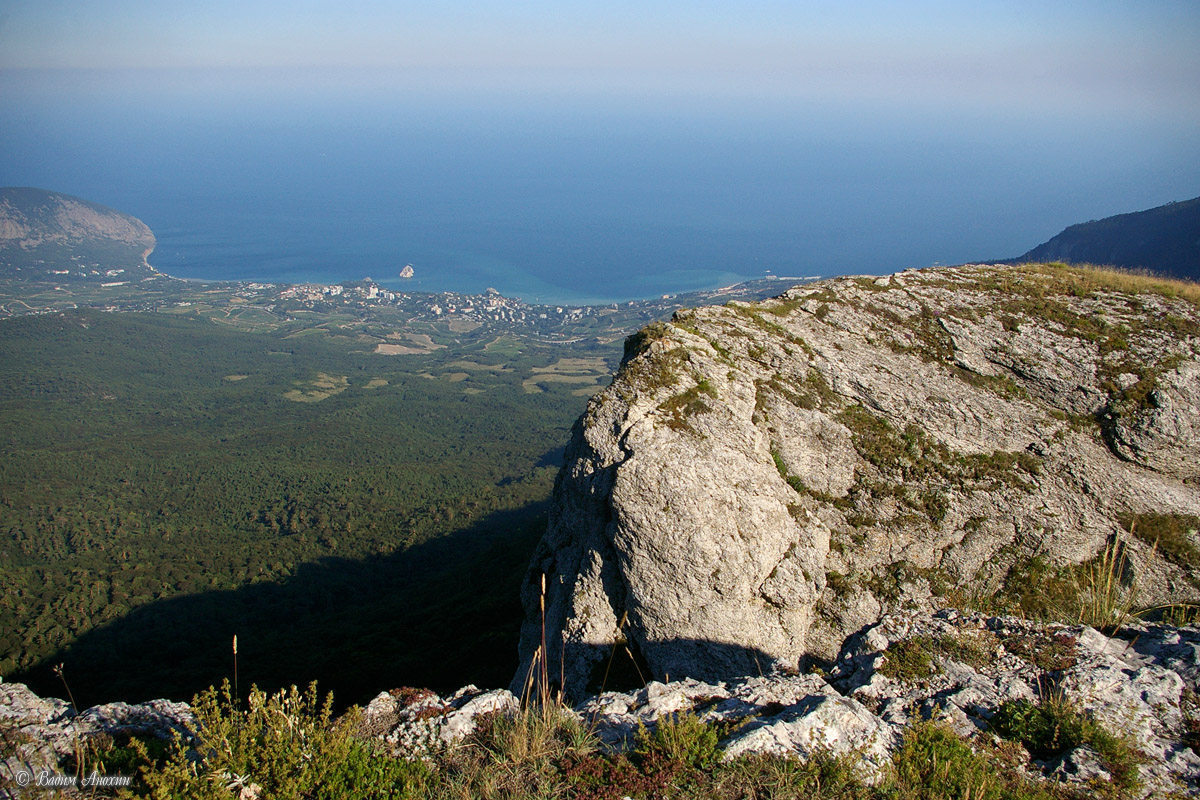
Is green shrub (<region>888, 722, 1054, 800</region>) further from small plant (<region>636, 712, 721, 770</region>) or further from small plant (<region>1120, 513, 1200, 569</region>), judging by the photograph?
small plant (<region>1120, 513, 1200, 569</region>)

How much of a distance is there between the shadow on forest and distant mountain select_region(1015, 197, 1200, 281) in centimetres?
7255

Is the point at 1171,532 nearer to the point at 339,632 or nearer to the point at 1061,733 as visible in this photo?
the point at 1061,733

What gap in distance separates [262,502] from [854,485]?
73.5 meters

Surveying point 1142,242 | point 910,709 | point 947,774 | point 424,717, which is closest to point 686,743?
point 947,774

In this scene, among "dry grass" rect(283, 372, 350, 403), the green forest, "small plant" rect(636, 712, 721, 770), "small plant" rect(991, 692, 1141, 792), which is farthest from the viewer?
"dry grass" rect(283, 372, 350, 403)

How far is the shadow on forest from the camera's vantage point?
22391 mm

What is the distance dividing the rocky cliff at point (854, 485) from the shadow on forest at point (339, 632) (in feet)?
21.2

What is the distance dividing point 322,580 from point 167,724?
163 feet

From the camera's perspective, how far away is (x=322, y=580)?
51.2m

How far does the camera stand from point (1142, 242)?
83312mm

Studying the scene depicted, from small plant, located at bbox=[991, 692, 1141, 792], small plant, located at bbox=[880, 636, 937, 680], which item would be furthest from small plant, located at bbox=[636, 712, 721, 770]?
small plant, located at bbox=[991, 692, 1141, 792]

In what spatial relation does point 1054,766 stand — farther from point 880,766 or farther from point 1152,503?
point 1152,503

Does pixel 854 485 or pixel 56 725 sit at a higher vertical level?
pixel 854 485

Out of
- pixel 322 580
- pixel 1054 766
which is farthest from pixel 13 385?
pixel 1054 766
